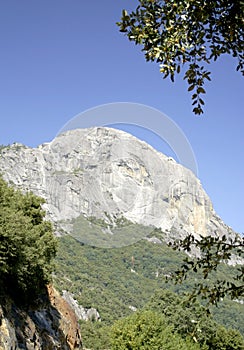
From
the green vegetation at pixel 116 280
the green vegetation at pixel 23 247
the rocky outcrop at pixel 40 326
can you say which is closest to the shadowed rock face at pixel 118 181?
the green vegetation at pixel 23 247

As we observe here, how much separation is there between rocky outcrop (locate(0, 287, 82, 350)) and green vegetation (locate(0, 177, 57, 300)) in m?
1.12

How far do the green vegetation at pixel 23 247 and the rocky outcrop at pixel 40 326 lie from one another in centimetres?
112

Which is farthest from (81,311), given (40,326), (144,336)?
(40,326)

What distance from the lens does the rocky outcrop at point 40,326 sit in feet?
55.2

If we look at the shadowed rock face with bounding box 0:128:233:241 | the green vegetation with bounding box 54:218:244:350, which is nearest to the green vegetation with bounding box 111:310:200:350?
the shadowed rock face with bounding box 0:128:233:241

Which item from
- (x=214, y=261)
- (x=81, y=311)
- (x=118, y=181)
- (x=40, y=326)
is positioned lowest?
(x=40, y=326)

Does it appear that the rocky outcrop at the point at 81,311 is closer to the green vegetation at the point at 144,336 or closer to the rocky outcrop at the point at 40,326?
the green vegetation at the point at 144,336

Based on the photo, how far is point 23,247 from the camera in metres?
19.3

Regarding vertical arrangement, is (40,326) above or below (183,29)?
below

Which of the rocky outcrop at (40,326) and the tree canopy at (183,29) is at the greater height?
the tree canopy at (183,29)

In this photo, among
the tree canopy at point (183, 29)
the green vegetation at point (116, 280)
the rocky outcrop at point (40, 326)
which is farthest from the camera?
the green vegetation at point (116, 280)

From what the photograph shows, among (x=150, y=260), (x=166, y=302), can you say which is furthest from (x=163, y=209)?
(x=150, y=260)

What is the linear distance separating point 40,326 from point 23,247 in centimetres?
494

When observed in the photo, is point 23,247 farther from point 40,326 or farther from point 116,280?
point 116,280
